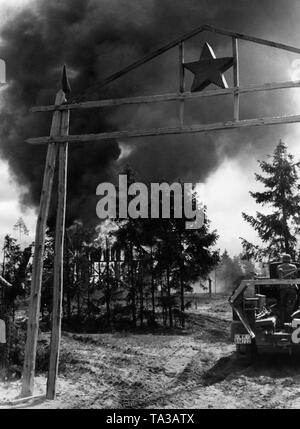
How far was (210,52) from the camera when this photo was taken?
27.8 ft

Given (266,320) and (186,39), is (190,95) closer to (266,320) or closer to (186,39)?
(186,39)

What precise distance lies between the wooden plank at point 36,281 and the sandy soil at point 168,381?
489mm

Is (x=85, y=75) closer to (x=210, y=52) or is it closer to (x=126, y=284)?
(x=126, y=284)

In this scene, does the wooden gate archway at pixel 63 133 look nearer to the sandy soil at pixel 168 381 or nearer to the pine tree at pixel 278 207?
the sandy soil at pixel 168 381

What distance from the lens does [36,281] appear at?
330 inches

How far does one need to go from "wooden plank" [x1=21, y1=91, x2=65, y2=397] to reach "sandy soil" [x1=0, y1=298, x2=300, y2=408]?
0.49 metres

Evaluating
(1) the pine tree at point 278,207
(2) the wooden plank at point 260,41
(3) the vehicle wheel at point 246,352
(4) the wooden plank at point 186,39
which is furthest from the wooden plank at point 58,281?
(1) the pine tree at point 278,207

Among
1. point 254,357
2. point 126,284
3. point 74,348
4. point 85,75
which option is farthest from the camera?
point 85,75

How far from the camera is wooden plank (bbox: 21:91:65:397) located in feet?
26.6

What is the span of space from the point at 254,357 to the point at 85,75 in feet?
94.5

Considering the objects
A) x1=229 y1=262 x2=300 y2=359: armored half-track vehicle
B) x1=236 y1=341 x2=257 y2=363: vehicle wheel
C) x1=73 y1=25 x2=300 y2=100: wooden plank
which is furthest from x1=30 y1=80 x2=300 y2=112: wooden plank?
x1=236 y1=341 x2=257 y2=363: vehicle wheel

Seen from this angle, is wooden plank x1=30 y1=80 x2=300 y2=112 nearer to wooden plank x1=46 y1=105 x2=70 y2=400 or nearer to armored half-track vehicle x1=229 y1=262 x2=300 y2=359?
wooden plank x1=46 y1=105 x2=70 y2=400

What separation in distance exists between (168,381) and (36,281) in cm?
356
